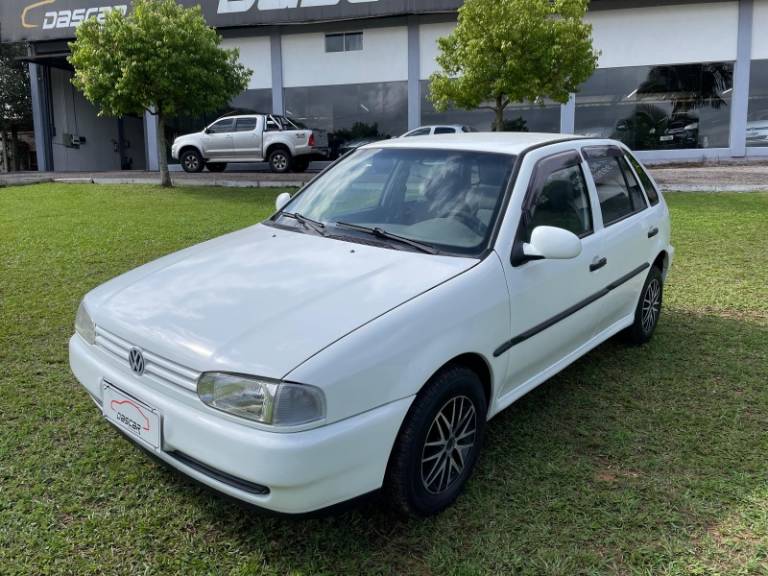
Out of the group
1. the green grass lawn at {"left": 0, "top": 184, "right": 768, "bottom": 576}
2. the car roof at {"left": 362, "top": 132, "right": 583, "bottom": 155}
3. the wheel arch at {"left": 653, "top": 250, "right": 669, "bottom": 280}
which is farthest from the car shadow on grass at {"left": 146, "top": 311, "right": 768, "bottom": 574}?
the car roof at {"left": 362, "top": 132, "right": 583, "bottom": 155}

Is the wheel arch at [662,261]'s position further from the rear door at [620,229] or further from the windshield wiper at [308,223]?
the windshield wiper at [308,223]

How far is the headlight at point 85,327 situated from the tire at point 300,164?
54.1 feet

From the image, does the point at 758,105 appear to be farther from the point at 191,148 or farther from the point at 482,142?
the point at 482,142

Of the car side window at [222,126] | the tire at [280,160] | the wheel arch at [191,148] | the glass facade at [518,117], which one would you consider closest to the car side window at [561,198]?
the tire at [280,160]

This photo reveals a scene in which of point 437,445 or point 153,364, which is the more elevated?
point 153,364

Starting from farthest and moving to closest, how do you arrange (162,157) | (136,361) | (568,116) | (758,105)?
1. (568,116)
2. (758,105)
3. (162,157)
4. (136,361)

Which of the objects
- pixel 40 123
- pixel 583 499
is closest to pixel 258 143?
pixel 40 123

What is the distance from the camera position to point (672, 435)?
343cm

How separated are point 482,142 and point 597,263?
3.11 ft

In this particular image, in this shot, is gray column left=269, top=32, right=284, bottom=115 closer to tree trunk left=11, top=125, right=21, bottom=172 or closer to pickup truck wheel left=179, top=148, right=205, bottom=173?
pickup truck wheel left=179, top=148, right=205, bottom=173

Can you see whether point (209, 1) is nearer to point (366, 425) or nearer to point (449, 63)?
point (449, 63)

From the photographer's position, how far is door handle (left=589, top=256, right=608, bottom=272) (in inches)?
145

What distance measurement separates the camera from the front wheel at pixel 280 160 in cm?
1897

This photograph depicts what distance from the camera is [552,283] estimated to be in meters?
3.30
